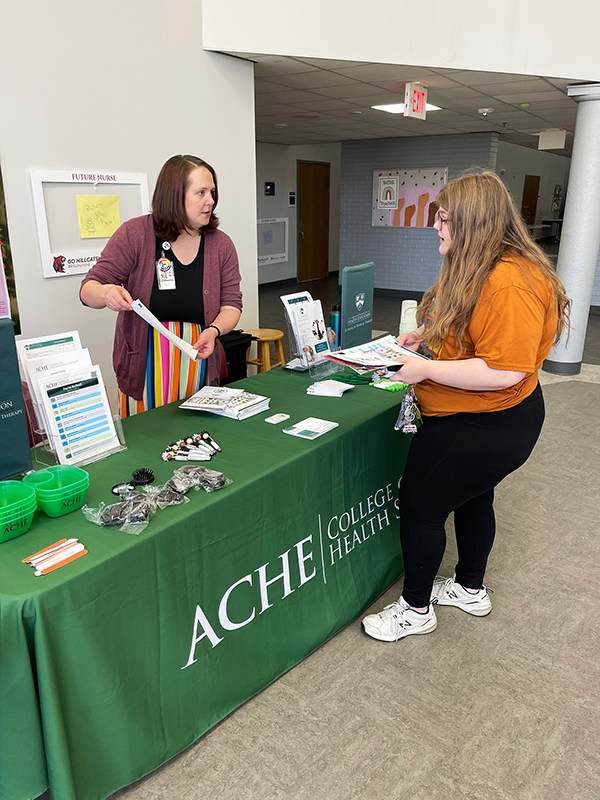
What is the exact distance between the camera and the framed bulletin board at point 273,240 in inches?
391

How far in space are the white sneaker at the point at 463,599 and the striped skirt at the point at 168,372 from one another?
1280mm

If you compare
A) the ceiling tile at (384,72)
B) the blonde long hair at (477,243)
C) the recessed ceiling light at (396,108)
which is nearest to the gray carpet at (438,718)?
the blonde long hair at (477,243)

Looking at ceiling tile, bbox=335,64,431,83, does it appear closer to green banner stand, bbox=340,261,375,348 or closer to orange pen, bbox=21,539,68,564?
green banner stand, bbox=340,261,375,348

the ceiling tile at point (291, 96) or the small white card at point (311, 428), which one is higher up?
the ceiling tile at point (291, 96)

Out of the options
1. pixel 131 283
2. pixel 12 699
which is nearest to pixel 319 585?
pixel 12 699

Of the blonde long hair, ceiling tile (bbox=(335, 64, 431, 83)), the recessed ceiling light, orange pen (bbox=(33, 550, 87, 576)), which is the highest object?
the recessed ceiling light

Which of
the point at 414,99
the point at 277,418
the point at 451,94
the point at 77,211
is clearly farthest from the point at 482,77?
the point at 277,418

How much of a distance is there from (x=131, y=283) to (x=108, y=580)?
4.02 ft

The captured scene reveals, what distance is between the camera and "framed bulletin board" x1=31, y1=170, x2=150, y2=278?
9.61ft

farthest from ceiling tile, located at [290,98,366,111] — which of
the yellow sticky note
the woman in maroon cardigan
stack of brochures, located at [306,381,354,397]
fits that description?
stack of brochures, located at [306,381,354,397]

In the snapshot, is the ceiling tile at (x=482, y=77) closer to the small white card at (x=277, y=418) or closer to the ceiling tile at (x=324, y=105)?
the ceiling tile at (x=324, y=105)

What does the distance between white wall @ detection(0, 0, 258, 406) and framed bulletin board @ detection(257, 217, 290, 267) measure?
238 inches

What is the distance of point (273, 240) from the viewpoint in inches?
402

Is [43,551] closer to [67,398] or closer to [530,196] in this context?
[67,398]
